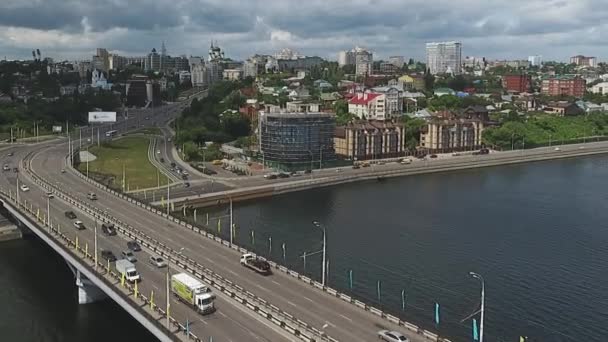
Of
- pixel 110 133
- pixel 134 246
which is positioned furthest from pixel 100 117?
pixel 134 246

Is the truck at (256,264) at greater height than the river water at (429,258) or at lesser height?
greater

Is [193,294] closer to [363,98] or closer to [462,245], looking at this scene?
[462,245]

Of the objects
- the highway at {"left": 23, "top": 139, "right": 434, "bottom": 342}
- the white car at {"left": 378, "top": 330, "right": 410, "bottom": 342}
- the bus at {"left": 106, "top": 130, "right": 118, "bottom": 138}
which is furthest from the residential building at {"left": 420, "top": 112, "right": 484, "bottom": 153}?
the white car at {"left": 378, "top": 330, "right": 410, "bottom": 342}

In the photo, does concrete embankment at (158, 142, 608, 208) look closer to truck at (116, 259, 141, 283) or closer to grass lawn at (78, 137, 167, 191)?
grass lawn at (78, 137, 167, 191)

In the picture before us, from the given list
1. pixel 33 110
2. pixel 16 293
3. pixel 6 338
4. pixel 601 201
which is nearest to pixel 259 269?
pixel 6 338

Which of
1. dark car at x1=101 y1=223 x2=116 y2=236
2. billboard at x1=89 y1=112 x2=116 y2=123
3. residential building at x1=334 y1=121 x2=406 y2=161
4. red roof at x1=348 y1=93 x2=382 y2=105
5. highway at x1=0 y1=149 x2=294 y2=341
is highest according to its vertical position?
red roof at x1=348 y1=93 x2=382 y2=105

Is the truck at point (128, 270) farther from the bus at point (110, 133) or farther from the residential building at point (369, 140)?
the bus at point (110, 133)

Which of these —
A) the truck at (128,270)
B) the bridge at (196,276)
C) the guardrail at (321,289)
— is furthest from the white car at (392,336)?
the truck at (128,270)
